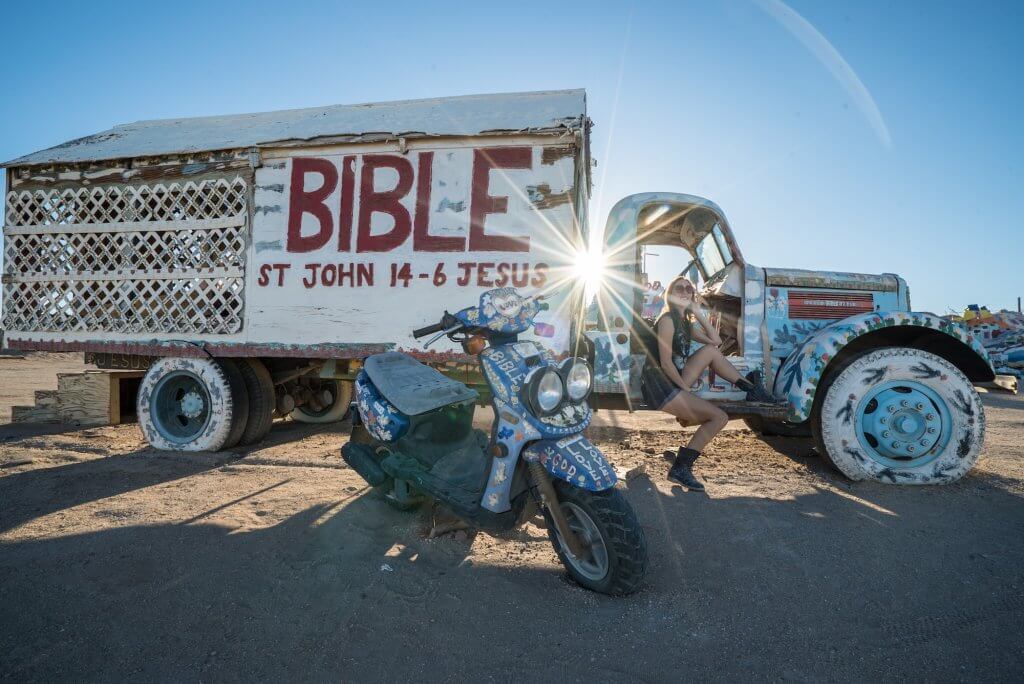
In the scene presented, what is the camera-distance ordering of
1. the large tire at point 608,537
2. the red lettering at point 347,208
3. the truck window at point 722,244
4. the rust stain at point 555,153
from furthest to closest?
the red lettering at point 347,208 → the truck window at point 722,244 → the rust stain at point 555,153 → the large tire at point 608,537

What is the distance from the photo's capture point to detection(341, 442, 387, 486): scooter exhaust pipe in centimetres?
303

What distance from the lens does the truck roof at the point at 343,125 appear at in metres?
4.61

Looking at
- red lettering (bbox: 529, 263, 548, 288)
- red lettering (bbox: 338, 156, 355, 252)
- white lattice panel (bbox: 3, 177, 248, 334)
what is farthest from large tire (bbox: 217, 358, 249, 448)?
red lettering (bbox: 529, 263, 548, 288)

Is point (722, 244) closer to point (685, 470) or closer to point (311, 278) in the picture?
point (685, 470)

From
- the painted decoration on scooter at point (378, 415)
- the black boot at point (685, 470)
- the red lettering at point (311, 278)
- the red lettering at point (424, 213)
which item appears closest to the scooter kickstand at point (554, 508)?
the painted decoration on scooter at point (378, 415)

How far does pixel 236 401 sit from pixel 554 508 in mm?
3849

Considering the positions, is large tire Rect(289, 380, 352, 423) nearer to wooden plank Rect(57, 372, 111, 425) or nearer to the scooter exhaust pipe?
wooden plank Rect(57, 372, 111, 425)

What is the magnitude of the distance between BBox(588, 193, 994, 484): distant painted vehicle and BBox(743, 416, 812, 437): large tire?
20mm

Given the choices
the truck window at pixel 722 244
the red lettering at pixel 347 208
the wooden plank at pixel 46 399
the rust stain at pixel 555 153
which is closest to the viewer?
the rust stain at pixel 555 153

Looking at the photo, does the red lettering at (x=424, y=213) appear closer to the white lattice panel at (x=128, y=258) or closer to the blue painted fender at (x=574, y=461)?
the white lattice panel at (x=128, y=258)

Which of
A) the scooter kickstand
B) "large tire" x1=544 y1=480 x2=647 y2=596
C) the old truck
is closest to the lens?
"large tire" x1=544 y1=480 x2=647 y2=596

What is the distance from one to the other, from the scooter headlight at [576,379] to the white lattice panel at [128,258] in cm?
382

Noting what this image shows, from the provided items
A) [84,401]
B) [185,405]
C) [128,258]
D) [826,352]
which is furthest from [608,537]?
[84,401]

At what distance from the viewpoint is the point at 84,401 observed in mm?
5609
